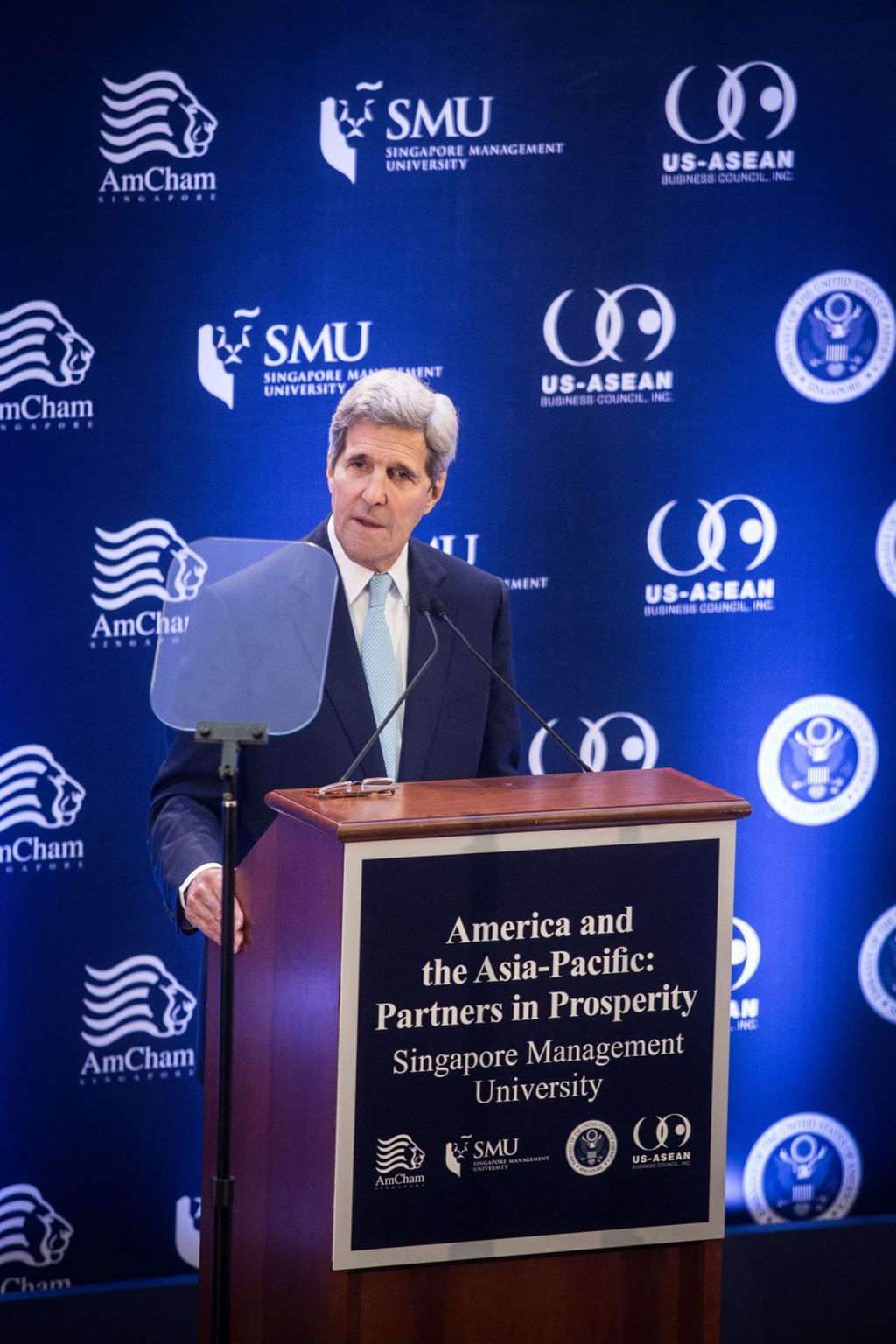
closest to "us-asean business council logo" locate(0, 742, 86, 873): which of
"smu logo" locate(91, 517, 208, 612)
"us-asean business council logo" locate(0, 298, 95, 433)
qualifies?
"smu logo" locate(91, 517, 208, 612)

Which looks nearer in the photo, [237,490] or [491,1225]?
[491,1225]

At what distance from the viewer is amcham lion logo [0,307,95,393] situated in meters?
3.58

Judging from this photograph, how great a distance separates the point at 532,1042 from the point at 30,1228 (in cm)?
224

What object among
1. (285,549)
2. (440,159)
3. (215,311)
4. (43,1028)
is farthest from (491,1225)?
(440,159)

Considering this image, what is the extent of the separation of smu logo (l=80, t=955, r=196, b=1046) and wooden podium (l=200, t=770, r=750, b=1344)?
61.6 inches

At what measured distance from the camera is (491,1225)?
2119 millimetres

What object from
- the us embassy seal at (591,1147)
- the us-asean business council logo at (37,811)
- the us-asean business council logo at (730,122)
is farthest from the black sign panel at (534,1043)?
the us-asean business council logo at (730,122)

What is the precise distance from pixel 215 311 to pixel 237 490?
41cm

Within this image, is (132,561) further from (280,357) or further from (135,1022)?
(135,1022)

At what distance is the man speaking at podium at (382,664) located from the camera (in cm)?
271

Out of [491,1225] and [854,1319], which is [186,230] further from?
[854,1319]

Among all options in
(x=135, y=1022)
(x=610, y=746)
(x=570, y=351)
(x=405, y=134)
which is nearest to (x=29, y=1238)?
(x=135, y=1022)

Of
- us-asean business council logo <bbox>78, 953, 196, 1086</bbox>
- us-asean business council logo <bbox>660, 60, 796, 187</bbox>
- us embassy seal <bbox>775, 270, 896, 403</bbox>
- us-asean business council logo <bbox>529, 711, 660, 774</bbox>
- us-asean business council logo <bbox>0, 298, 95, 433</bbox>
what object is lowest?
us-asean business council logo <bbox>78, 953, 196, 1086</bbox>

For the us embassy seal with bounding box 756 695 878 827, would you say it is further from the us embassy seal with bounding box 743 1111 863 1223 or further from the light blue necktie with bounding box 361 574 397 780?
the light blue necktie with bounding box 361 574 397 780
